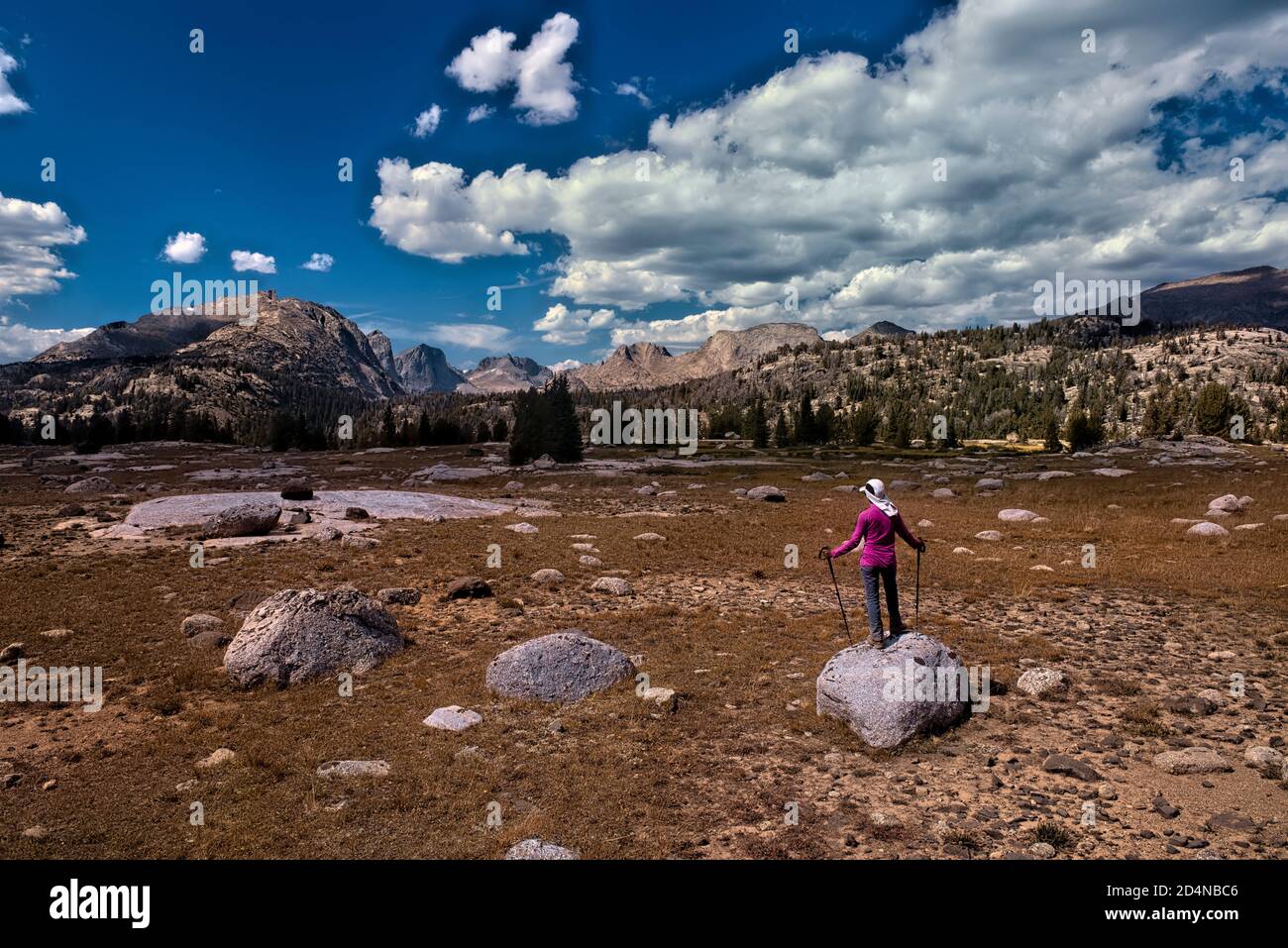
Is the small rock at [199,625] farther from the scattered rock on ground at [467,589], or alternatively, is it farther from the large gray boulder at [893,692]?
the large gray boulder at [893,692]

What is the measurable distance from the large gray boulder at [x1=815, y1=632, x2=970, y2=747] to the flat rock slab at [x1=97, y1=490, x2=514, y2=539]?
35251 mm

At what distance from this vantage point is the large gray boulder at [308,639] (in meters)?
16.2

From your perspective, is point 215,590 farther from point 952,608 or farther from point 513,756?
point 952,608

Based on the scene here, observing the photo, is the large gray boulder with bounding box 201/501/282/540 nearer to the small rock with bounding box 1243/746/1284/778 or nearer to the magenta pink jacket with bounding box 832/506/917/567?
the magenta pink jacket with bounding box 832/506/917/567

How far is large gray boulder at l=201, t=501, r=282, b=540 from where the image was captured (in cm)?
3509

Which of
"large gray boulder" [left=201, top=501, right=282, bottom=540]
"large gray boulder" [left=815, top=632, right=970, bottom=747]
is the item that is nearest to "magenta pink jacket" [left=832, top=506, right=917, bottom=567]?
"large gray boulder" [left=815, top=632, right=970, bottom=747]

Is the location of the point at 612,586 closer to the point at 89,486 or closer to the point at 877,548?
the point at 877,548

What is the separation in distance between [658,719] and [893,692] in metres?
5.10

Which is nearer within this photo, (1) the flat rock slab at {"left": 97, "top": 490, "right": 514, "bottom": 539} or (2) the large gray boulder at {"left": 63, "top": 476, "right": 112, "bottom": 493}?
(1) the flat rock slab at {"left": 97, "top": 490, "right": 514, "bottom": 539}

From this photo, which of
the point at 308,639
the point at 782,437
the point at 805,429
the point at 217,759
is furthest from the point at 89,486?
the point at 805,429

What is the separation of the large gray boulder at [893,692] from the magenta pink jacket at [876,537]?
71.5 inches

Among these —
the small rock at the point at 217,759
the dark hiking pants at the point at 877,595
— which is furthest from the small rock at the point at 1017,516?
the small rock at the point at 217,759
